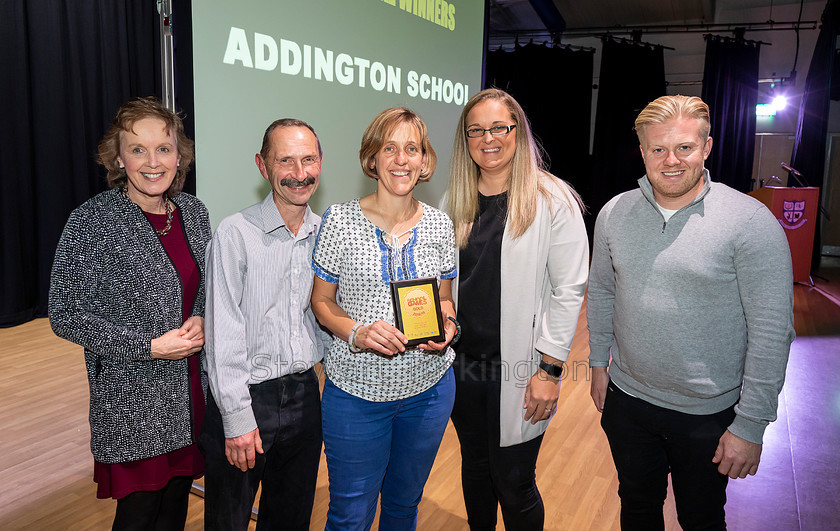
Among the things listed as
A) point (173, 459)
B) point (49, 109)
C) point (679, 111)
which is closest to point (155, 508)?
point (173, 459)

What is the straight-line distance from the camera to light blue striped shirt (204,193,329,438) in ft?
4.97

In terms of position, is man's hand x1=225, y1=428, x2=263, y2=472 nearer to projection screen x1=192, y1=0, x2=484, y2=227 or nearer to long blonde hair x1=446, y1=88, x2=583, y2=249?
long blonde hair x1=446, y1=88, x2=583, y2=249

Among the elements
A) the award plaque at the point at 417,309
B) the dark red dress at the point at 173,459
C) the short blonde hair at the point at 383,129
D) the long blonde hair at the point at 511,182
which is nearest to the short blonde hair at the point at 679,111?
the long blonde hair at the point at 511,182

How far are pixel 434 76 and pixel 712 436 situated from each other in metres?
3.39

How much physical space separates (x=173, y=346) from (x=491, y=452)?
106cm

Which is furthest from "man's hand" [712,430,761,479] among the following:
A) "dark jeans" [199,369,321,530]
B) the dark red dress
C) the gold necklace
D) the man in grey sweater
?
the gold necklace

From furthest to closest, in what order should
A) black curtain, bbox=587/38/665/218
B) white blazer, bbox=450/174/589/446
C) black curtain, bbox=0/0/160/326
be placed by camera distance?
black curtain, bbox=587/38/665/218, black curtain, bbox=0/0/160/326, white blazer, bbox=450/174/589/446

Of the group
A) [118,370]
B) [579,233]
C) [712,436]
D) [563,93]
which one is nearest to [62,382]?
[118,370]

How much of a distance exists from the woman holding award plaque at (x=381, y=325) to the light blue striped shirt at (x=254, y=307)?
0.07 metres

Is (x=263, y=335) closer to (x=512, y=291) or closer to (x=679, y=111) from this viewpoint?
(x=512, y=291)

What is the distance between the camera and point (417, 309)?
155 cm

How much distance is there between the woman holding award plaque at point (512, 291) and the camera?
177 centimetres

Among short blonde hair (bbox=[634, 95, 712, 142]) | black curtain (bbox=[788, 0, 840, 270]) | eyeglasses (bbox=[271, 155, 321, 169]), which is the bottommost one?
eyeglasses (bbox=[271, 155, 321, 169])

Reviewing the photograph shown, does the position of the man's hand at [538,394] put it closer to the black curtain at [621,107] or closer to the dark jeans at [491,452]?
the dark jeans at [491,452]
